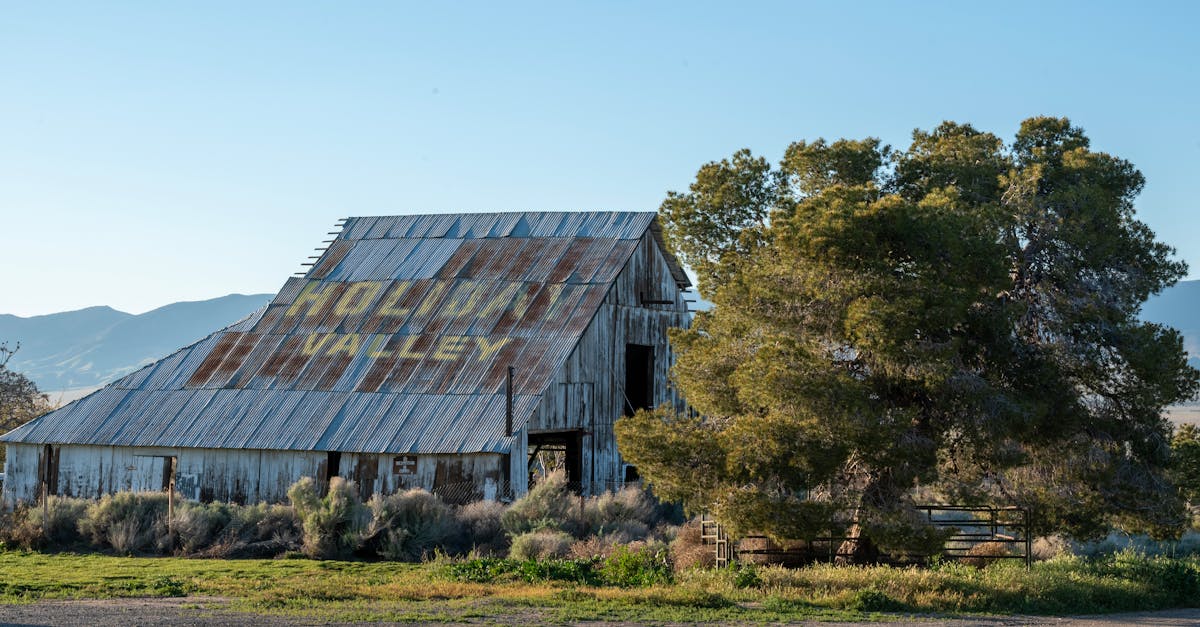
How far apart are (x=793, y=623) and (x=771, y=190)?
2016cm

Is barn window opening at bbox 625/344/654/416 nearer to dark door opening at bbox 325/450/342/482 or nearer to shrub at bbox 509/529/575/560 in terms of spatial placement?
dark door opening at bbox 325/450/342/482

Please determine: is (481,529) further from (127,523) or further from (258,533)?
(127,523)

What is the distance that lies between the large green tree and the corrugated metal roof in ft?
33.9

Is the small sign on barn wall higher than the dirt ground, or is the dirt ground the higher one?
the small sign on barn wall

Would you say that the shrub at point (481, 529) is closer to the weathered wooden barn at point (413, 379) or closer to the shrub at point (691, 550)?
the weathered wooden barn at point (413, 379)

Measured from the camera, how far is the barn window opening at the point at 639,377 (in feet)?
130

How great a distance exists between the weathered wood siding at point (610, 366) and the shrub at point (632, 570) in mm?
9967

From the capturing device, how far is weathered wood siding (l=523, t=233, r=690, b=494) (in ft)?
116

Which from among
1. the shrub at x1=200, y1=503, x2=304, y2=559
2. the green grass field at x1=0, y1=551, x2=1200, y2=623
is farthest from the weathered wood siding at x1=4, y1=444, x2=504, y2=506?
the green grass field at x1=0, y1=551, x2=1200, y2=623

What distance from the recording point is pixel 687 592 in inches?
774

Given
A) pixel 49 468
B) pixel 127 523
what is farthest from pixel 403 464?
pixel 49 468

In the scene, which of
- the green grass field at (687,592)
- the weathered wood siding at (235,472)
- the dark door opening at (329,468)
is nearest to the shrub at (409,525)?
the weathered wood siding at (235,472)

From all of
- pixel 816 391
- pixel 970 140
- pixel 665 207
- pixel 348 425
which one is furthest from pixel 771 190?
pixel 816 391

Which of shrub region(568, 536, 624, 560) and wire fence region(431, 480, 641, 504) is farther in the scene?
wire fence region(431, 480, 641, 504)
